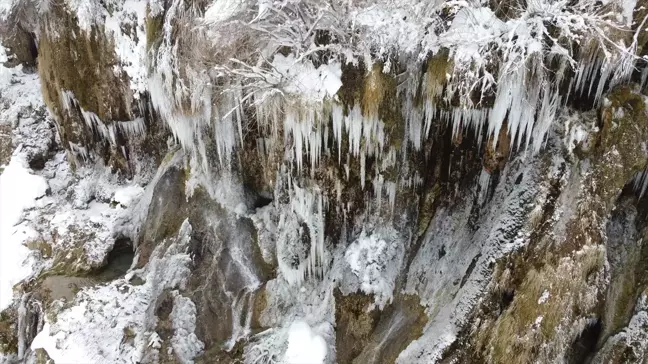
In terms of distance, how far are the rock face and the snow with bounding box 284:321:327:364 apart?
0.09 ft

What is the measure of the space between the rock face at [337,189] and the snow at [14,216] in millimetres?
44

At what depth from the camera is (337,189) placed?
18.7 feet

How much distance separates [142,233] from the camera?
739 centimetres

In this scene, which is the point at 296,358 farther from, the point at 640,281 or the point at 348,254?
the point at 640,281

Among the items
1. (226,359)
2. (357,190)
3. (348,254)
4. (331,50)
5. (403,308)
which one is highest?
(331,50)

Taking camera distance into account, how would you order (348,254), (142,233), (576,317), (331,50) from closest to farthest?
(576,317) → (331,50) → (348,254) → (142,233)

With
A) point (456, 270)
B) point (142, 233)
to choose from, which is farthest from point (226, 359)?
point (456, 270)

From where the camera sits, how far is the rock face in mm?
4367

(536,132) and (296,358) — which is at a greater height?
(536,132)

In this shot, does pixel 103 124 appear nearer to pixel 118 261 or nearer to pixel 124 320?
pixel 118 261

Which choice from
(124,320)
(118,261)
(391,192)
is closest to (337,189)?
(391,192)

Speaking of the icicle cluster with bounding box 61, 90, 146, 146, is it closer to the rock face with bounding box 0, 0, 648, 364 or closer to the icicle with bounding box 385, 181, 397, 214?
the rock face with bounding box 0, 0, 648, 364

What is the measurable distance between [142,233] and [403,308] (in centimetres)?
436

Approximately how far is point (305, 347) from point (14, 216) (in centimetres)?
574
